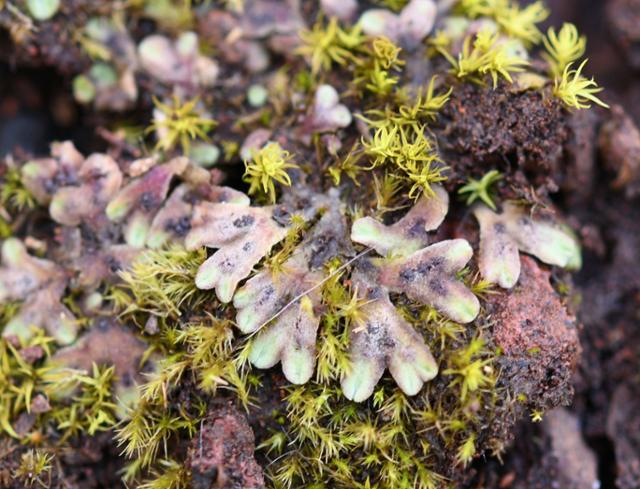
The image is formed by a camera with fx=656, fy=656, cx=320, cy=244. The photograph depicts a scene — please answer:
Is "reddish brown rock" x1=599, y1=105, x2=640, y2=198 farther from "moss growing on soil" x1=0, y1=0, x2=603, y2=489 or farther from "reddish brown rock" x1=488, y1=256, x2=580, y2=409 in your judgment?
"reddish brown rock" x1=488, y1=256, x2=580, y2=409

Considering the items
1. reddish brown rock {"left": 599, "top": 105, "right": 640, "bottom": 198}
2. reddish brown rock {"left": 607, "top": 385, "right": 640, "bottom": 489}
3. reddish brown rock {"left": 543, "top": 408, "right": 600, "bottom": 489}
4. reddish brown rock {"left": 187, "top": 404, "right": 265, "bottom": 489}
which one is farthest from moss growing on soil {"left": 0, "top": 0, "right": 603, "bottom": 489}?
reddish brown rock {"left": 607, "top": 385, "right": 640, "bottom": 489}

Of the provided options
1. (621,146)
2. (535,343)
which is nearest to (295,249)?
(535,343)

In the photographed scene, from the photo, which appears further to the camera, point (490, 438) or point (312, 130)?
point (312, 130)

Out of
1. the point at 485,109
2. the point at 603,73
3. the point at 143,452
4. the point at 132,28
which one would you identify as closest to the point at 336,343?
the point at 143,452

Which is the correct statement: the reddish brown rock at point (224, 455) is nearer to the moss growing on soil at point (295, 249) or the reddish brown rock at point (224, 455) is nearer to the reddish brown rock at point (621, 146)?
the moss growing on soil at point (295, 249)

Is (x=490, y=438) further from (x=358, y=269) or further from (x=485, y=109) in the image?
(x=485, y=109)

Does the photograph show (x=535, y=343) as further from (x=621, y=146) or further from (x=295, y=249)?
(x=621, y=146)

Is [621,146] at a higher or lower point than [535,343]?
higher
